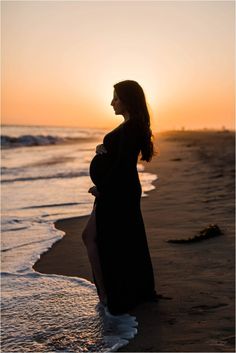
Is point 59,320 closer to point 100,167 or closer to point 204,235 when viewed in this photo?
point 100,167

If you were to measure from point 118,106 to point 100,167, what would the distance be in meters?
0.56

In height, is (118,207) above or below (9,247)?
above

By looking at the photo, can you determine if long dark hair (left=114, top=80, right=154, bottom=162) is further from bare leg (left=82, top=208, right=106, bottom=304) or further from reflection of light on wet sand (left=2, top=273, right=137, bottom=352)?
reflection of light on wet sand (left=2, top=273, right=137, bottom=352)

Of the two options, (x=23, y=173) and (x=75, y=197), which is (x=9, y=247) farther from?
(x=23, y=173)

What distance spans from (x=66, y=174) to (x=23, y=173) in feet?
5.49

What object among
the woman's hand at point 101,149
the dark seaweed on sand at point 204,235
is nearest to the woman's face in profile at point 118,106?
the woman's hand at point 101,149

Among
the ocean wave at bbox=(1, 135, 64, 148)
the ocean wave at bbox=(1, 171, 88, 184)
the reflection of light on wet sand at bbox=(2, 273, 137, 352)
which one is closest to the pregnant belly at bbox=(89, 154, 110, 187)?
the reflection of light on wet sand at bbox=(2, 273, 137, 352)

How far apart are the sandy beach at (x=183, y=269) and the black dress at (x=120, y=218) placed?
24 centimetres

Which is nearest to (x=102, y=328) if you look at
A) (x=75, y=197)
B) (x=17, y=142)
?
(x=75, y=197)

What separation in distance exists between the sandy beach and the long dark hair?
1.49m

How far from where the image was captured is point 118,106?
14.8ft

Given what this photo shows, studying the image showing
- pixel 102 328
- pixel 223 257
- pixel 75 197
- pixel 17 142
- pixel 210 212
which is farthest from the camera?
pixel 17 142

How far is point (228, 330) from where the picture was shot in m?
3.97

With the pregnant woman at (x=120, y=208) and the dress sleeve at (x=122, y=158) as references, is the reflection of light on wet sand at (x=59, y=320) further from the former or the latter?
the dress sleeve at (x=122, y=158)
